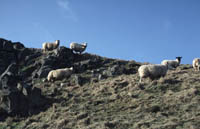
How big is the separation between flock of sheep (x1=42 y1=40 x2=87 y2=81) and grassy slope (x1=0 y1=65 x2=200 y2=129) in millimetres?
4459

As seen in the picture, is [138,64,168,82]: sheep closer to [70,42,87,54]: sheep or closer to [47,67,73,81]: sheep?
[47,67,73,81]: sheep

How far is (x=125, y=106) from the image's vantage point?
68.5ft

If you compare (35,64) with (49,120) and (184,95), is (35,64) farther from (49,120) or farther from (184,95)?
(184,95)

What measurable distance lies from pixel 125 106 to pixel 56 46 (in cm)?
2397

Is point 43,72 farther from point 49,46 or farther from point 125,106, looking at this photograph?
point 125,106

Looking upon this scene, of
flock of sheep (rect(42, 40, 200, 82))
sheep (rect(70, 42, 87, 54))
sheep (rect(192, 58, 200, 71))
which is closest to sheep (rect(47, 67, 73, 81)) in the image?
flock of sheep (rect(42, 40, 200, 82))

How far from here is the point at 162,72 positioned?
25766 millimetres

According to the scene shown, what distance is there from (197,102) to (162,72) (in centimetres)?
649

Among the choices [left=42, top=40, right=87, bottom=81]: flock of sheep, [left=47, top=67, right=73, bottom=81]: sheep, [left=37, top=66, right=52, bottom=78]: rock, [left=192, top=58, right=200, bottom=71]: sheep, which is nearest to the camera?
[left=47, top=67, right=73, bottom=81]: sheep

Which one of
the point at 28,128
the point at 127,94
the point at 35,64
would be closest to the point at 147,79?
the point at 127,94

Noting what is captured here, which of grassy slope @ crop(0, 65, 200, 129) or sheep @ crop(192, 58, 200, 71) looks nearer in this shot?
grassy slope @ crop(0, 65, 200, 129)

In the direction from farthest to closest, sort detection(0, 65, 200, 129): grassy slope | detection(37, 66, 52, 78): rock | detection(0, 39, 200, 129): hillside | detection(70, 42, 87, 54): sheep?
detection(70, 42, 87, 54): sheep < detection(37, 66, 52, 78): rock < detection(0, 39, 200, 129): hillside < detection(0, 65, 200, 129): grassy slope

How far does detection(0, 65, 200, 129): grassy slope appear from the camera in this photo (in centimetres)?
1773

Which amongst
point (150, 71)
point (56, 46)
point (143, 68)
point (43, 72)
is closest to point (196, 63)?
point (150, 71)
